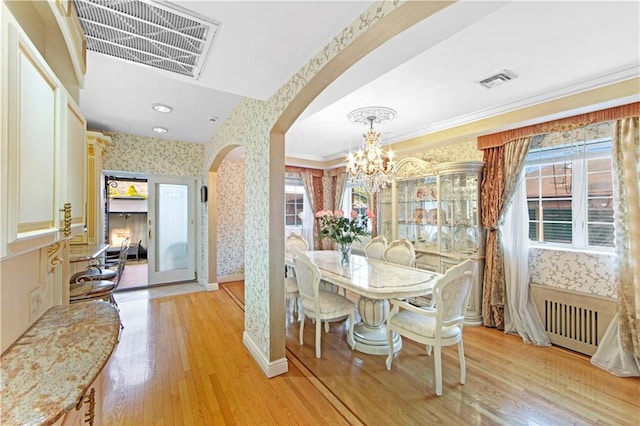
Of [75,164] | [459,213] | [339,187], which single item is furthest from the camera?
[339,187]

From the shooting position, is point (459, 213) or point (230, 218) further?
point (230, 218)

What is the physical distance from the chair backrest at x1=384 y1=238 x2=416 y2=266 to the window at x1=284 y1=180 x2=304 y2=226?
2763 mm

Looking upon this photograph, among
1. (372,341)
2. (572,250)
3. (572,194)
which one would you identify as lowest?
(372,341)

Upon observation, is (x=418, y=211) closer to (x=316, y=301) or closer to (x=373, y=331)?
(x=373, y=331)

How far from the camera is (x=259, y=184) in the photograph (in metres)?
2.59

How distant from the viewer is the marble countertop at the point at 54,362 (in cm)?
76

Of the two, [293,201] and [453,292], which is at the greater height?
[293,201]

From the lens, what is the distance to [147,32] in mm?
1540

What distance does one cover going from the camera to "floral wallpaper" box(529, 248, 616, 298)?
2.62 meters

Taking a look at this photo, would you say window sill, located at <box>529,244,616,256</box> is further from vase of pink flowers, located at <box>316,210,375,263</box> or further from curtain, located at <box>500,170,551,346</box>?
vase of pink flowers, located at <box>316,210,375,263</box>

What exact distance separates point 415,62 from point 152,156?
455cm

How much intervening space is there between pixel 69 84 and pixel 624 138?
4.30 metres

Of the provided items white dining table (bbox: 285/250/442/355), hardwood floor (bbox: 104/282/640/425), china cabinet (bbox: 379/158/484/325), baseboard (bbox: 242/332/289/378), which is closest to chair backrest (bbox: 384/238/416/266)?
white dining table (bbox: 285/250/442/355)

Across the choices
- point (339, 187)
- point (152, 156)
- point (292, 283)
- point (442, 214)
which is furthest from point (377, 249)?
point (152, 156)
